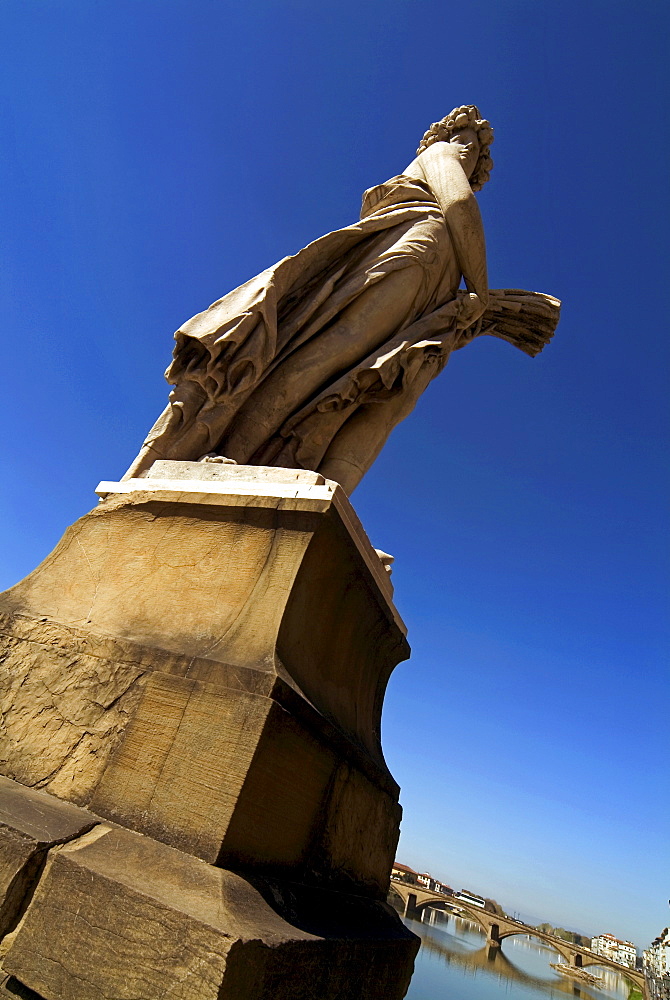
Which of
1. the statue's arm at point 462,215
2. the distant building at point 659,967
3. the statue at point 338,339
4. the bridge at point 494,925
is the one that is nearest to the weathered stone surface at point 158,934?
the statue at point 338,339

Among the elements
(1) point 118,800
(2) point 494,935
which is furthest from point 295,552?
(2) point 494,935

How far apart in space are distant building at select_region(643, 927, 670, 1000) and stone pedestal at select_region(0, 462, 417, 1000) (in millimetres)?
35596

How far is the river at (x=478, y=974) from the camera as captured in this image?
14.1m

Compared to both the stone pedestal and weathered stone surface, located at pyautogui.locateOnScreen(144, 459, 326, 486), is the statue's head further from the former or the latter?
the stone pedestal

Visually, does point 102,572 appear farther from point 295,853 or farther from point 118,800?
point 295,853

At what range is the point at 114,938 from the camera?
1.21 m

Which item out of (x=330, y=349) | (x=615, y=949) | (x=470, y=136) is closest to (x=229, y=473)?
(x=330, y=349)

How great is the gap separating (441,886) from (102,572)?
80.7 m

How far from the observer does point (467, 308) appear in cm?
410

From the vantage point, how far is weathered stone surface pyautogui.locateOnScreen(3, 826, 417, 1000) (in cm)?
114

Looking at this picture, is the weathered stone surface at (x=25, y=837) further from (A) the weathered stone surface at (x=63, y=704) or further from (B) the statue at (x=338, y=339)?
(B) the statue at (x=338, y=339)

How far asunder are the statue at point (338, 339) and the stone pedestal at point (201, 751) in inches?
24.9

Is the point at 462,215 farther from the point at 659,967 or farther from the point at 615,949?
the point at 615,949

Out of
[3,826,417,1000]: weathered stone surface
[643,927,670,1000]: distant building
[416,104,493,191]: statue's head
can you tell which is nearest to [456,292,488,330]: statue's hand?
[416,104,493,191]: statue's head
